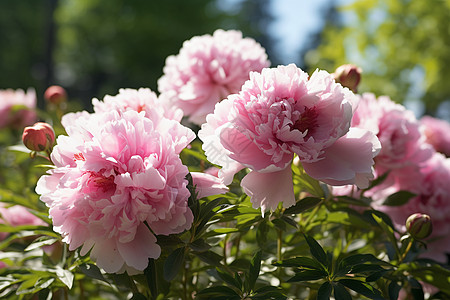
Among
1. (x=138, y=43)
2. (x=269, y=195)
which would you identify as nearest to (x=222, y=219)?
(x=269, y=195)

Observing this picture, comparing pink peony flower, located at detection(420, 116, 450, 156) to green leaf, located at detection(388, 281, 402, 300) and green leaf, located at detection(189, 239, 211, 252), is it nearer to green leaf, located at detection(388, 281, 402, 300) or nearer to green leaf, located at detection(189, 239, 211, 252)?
green leaf, located at detection(388, 281, 402, 300)

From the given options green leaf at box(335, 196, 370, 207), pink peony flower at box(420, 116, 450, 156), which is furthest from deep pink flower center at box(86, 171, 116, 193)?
pink peony flower at box(420, 116, 450, 156)

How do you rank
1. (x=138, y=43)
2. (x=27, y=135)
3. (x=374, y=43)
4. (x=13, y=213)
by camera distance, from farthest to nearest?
1. (x=138, y=43)
2. (x=374, y=43)
3. (x=13, y=213)
4. (x=27, y=135)

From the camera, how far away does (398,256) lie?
0.67 meters

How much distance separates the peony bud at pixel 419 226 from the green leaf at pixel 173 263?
0.29 m

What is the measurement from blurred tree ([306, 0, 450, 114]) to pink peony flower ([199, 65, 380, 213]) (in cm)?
488

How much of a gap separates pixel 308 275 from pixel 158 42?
383 inches

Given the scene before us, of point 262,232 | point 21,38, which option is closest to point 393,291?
point 262,232

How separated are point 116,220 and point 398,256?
0.39 metres

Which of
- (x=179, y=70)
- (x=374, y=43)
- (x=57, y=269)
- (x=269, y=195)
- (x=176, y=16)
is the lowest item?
(x=57, y=269)

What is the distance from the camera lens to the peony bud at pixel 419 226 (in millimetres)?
609

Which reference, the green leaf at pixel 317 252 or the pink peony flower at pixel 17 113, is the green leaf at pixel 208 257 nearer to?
the green leaf at pixel 317 252

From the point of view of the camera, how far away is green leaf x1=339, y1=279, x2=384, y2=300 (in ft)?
1.75

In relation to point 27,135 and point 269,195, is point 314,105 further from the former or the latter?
point 27,135
